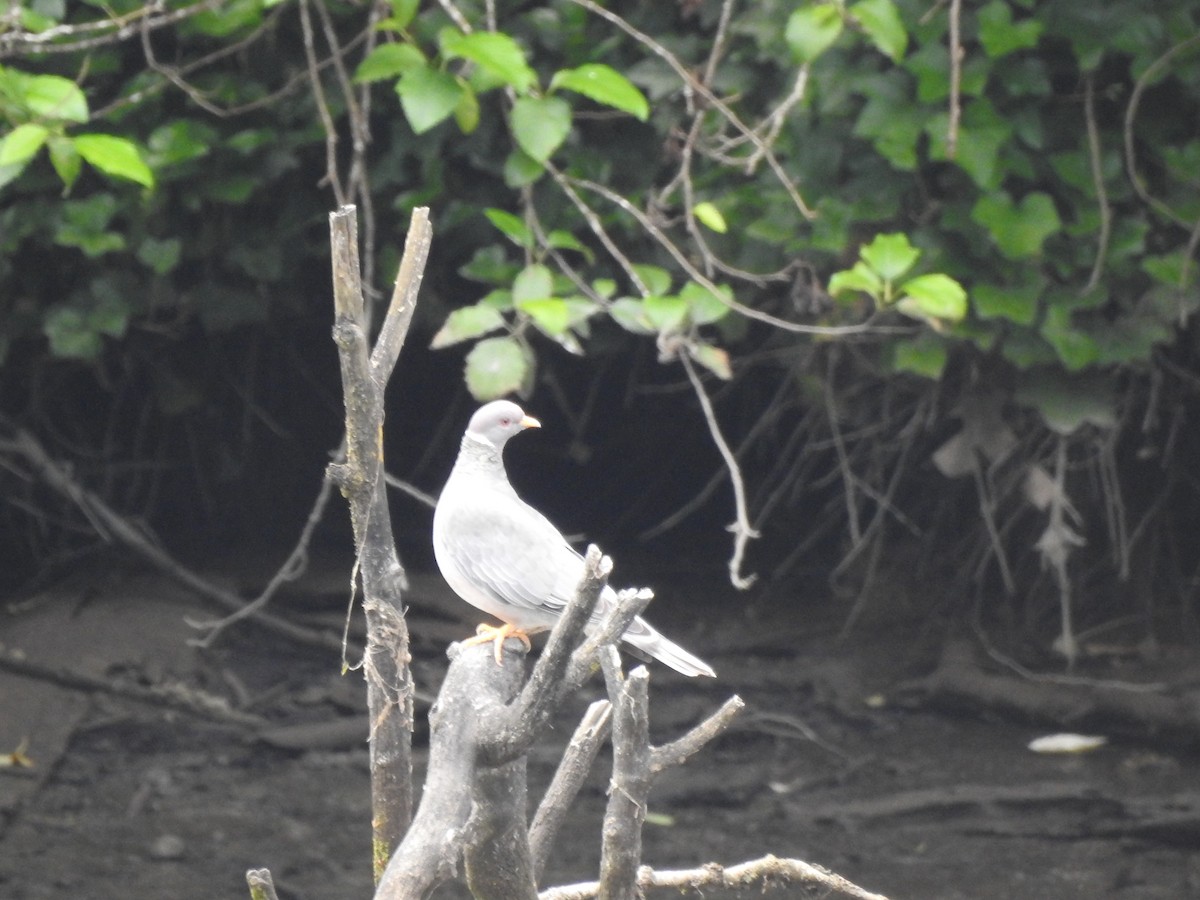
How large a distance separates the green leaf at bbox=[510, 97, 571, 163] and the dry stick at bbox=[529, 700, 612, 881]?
1.42 metres

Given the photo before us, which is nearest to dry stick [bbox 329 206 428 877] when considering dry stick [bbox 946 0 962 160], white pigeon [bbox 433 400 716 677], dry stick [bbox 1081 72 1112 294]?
white pigeon [bbox 433 400 716 677]

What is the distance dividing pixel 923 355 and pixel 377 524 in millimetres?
A: 2226

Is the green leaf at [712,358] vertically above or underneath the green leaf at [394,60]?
underneath

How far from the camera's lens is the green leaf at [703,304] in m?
3.29

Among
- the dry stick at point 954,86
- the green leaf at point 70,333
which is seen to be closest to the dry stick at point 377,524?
the dry stick at point 954,86

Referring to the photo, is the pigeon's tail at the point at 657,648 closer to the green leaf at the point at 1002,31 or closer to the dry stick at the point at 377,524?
the dry stick at the point at 377,524

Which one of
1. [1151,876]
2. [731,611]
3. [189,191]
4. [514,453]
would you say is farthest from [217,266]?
[1151,876]

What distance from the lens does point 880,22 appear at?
3021 millimetres

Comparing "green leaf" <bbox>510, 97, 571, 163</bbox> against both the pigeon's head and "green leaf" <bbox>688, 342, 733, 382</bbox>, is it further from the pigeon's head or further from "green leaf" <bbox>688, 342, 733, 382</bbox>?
the pigeon's head

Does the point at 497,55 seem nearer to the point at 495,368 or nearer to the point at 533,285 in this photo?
the point at 533,285

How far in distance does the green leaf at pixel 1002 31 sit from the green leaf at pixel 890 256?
2.09 feet

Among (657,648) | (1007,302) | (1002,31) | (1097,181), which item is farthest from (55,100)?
(1097,181)

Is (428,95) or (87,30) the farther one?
(87,30)

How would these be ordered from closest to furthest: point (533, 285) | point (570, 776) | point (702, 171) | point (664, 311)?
1. point (570, 776)
2. point (664, 311)
3. point (533, 285)
4. point (702, 171)
